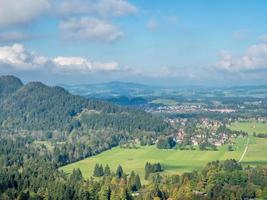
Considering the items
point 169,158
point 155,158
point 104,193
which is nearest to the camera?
point 104,193

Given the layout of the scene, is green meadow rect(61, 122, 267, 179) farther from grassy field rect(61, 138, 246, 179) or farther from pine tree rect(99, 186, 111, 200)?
pine tree rect(99, 186, 111, 200)

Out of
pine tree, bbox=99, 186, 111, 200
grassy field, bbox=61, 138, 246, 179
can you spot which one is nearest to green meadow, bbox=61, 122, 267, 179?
grassy field, bbox=61, 138, 246, 179

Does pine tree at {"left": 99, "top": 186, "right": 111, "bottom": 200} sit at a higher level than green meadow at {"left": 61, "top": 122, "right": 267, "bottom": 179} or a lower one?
higher

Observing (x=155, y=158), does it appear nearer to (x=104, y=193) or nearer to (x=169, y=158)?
(x=169, y=158)

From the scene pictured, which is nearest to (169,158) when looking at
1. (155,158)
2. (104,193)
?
(155,158)

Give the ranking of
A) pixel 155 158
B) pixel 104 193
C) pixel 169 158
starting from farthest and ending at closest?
1. pixel 155 158
2. pixel 169 158
3. pixel 104 193

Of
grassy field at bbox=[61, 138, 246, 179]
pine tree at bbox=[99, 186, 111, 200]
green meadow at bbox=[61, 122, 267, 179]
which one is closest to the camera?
pine tree at bbox=[99, 186, 111, 200]

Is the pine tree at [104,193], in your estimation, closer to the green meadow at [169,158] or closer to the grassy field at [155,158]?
the grassy field at [155,158]

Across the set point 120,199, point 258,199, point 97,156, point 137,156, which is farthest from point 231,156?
point 120,199
